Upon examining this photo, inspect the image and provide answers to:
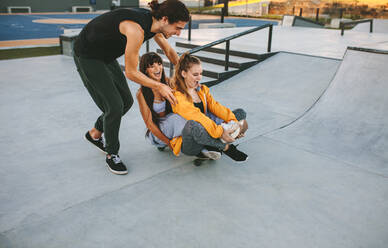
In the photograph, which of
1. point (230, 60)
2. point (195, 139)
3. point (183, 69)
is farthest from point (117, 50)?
point (230, 60)

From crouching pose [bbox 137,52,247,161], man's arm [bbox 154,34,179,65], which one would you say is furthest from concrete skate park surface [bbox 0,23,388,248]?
man's arm [bbox 154,34,179,65]

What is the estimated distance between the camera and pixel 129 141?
4.02m

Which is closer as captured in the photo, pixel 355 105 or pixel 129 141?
pixel 129 141

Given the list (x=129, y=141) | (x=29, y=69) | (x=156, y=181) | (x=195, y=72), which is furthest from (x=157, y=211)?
(x=29, y=69)

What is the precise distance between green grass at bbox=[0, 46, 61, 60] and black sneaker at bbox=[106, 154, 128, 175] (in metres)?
7.75

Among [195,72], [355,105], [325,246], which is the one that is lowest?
[325,246]

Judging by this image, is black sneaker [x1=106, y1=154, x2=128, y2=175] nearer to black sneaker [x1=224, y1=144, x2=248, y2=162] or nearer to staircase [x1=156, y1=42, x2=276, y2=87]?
black sneaker [x1=224, y1=144, x2=248, y2=162]

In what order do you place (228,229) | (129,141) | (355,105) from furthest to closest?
1. (355,105)
2. (129,141)
3. (228,229)

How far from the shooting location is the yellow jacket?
297 cm

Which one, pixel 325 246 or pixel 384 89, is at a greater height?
pixel 384 89

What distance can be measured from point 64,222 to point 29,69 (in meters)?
6.58

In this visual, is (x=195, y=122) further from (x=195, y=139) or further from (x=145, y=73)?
(x=145, y=73)

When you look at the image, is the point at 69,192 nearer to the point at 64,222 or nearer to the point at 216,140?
the point at 64,222

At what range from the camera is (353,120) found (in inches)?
173
